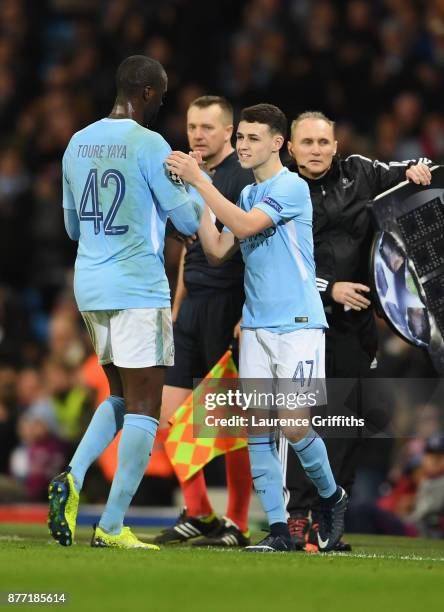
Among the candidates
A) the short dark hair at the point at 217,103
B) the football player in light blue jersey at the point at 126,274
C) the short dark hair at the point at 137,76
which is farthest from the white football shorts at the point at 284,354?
the short dark hair at the point at 217,103

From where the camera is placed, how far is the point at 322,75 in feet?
44.9

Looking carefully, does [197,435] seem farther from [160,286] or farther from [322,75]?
[322,75]

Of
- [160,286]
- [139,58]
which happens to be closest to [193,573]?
[160,286]

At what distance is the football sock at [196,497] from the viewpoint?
25.8 ft

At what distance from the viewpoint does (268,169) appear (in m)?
6.93

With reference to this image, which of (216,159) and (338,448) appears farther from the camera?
(216,159)

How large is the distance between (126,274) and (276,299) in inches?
29.5

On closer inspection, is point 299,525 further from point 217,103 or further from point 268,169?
point 217,103

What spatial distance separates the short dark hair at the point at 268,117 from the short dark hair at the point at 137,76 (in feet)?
1.54

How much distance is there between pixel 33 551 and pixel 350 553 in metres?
1.67

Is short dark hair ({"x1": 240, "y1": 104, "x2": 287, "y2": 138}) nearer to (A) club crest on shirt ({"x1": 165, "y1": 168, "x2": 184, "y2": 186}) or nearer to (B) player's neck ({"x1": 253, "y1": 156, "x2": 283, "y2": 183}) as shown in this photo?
(B) player's neck ({"x1": 253, "y1": 156, "x2": 283, "y2": 183})

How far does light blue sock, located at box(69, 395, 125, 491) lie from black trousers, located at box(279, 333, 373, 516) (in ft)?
4.24

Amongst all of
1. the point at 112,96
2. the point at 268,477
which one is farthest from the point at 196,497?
the point at 112,96

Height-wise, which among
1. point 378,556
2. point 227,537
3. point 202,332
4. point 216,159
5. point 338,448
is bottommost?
point 227,537
